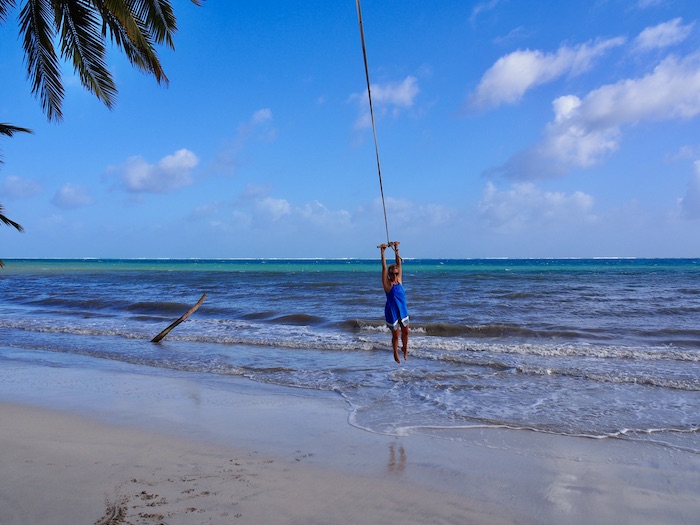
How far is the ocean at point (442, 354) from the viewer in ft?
26.2

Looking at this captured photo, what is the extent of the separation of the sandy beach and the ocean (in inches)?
32.8

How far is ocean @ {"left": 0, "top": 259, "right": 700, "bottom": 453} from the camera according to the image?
26.2ft

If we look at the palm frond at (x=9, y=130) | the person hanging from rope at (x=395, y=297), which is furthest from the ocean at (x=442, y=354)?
the palm frond at (x=9, y=130)

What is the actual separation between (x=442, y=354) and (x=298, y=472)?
848 centimetres

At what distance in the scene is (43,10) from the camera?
826 centimetres

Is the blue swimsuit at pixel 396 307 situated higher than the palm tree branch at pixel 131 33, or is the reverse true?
the palm tree branch at pixel 131 33

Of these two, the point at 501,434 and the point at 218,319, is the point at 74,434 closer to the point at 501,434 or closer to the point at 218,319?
the point at 501,434

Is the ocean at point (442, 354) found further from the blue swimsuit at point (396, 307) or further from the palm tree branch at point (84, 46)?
the palm tree branch at point (84, 46)

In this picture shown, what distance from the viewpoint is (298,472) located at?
213 inches

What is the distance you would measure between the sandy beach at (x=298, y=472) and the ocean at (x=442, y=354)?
834 millimetres

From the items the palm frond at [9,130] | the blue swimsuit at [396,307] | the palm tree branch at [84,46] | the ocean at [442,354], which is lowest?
the ocean at [442,354]

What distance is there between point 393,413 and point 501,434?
1.74 metres

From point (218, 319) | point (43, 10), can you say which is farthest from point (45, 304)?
point (43, 10)

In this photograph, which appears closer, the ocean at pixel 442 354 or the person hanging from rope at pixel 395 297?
the ocean at pixel 442 354
